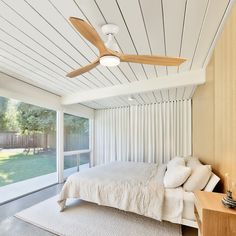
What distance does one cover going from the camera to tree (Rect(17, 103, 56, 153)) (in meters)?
3.73

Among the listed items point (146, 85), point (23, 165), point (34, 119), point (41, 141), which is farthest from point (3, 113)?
point (146, 85)

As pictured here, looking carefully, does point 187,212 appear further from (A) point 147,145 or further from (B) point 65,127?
(B) point 65,127

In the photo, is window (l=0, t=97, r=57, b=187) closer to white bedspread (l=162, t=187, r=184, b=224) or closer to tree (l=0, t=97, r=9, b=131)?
tree (l=0, t=97, r=9, b=131)

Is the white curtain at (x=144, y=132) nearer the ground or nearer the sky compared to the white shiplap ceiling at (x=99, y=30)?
nearer the ground

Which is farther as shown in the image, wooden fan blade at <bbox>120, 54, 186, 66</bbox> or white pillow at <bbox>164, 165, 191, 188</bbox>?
white pillow at <bbox>164, 165, 191, 188</bbox>

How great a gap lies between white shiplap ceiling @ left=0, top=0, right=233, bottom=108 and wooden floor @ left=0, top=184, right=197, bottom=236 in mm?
2393

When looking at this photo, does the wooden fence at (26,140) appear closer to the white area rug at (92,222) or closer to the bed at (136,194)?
the white area rug at (92,222)

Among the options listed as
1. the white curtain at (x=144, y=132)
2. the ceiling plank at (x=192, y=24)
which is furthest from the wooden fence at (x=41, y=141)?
the ceiling plank at (x=192, y=24)

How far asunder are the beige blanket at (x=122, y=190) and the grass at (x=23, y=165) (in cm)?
152

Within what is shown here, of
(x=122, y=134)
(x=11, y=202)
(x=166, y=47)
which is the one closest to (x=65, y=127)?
(x=122, y=134)

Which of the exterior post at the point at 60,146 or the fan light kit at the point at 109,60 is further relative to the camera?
the exterior post at the point at 60,146

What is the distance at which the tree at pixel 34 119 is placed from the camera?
3727 mm

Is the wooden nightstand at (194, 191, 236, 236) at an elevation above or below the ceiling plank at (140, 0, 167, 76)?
below

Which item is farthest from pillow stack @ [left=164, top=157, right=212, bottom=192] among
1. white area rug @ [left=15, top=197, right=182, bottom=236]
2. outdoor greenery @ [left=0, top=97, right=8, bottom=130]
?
outdoor greenery @ [left=0, top=97, right=8, bottom=130]
